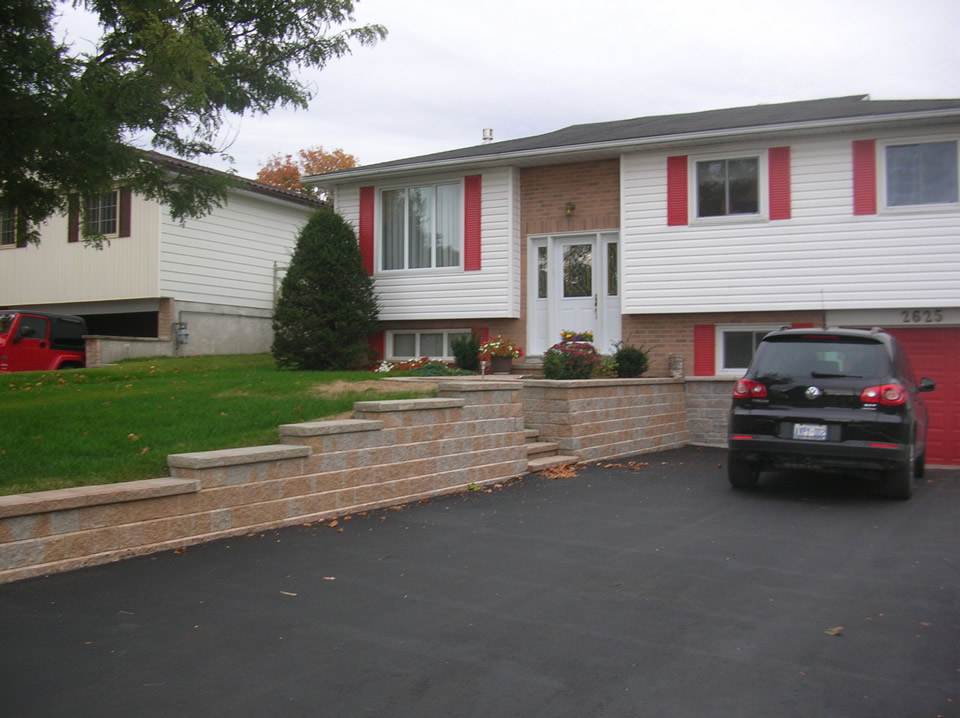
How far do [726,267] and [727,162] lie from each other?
6.00ft

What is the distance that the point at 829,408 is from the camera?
340 inches

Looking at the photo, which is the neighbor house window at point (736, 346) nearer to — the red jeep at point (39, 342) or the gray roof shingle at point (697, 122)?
the gray roof shingle at point (697, 122)

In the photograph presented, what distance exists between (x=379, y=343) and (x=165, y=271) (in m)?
5.91

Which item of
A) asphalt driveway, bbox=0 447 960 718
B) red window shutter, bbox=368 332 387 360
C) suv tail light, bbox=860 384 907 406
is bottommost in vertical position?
asphalt driveway, bbox=0 447 960 718

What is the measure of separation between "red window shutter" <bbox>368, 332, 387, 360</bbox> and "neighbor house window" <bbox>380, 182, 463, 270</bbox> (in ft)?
4.52

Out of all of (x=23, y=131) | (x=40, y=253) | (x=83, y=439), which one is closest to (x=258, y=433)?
(x=83, y=439)

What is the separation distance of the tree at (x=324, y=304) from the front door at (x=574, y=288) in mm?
3187

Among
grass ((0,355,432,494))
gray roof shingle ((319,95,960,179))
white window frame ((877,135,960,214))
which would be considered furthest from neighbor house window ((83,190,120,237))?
white window frame ((877,135,960,214))

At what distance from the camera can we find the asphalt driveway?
3756 millimetres

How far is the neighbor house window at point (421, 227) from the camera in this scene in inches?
657

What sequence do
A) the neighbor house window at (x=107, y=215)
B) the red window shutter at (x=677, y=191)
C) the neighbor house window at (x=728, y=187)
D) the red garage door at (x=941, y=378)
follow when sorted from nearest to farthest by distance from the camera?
the red garage door at (x=941, y=378)
the neighbor house window at (x=728, y=187)
the red window shutter at (x=677, y=191)
the neighbor house window at (x=107, y=215)

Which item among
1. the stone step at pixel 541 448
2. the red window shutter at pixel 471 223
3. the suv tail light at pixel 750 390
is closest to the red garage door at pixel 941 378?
the suv tail light at pixel 750 390

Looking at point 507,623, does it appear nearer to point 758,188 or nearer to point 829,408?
point 829,408

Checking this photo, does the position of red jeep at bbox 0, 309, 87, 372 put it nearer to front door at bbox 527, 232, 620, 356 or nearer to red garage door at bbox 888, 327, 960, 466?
front door at bbox 527, 232, 620, 356
